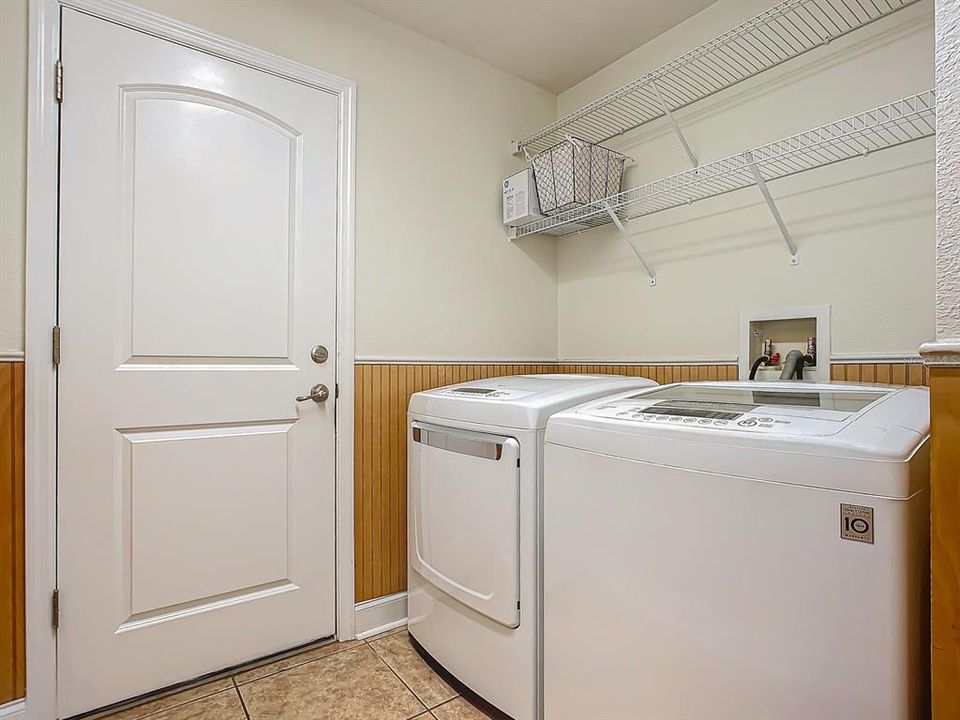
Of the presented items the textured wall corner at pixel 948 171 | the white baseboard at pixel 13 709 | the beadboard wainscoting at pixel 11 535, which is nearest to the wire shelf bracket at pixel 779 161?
the textured wall corner at pixel 948 171

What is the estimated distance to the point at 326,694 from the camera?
1590 mm

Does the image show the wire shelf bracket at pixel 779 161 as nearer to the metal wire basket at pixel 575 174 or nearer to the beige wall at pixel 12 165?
the metal wire basket at pixel 575 174

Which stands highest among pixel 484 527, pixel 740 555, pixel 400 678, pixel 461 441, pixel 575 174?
pixel 575 174

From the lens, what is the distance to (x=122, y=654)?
1.54 metres

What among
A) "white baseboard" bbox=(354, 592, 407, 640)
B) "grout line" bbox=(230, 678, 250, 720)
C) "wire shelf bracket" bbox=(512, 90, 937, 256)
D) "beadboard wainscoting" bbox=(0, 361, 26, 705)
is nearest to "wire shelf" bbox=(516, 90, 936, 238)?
"wire shelf bracket" bbox=(512, 90, 937, 256)

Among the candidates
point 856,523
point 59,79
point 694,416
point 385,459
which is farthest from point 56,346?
point 856,523

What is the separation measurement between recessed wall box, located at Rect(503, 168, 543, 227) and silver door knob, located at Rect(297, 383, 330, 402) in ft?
3.68

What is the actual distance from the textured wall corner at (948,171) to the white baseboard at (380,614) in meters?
1.92

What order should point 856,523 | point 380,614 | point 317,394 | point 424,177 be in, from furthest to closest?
1. point 424,177
2. point 380,614
3. point 317,394
4. point 856,523

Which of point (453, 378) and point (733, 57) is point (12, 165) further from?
point (733, 57)

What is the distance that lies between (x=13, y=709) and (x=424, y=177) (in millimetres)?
2131

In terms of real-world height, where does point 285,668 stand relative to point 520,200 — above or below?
below

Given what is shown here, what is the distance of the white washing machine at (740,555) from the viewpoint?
79 centimetres

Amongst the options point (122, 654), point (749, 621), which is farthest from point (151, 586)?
point (749, 621)
